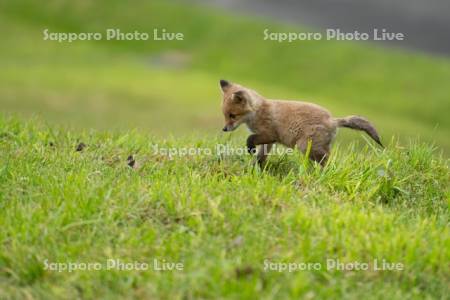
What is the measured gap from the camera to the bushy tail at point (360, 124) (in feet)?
30.7

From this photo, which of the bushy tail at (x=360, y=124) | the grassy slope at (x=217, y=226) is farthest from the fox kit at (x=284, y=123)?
the grassy slope at (x=217, y=226)

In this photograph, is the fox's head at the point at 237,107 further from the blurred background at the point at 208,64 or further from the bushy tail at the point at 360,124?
the blurred background at the point at 208,64

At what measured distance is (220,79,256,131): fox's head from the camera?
1018 centimetres

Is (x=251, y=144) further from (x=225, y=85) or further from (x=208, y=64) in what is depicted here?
(x=208, y=64)

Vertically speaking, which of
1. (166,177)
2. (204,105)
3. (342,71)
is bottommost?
(166,177)

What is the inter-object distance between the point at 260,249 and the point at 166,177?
184 centimetres

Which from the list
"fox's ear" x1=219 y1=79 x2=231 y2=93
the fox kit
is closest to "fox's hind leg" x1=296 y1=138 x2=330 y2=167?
the fox kit

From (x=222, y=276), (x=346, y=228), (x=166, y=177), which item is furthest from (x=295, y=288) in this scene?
(x=166, y=177)

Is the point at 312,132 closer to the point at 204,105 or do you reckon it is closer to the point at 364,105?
the point at 204,105

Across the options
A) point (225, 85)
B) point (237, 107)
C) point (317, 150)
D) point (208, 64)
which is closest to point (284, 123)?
point (317, 150)

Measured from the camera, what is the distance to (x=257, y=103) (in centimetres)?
1026

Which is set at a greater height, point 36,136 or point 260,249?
point 36,136

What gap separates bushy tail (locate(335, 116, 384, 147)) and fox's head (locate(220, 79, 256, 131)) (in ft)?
4.35

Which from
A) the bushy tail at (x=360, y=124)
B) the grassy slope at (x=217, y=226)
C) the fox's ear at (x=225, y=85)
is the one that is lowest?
the grassy slope at (x=217, y=226)
